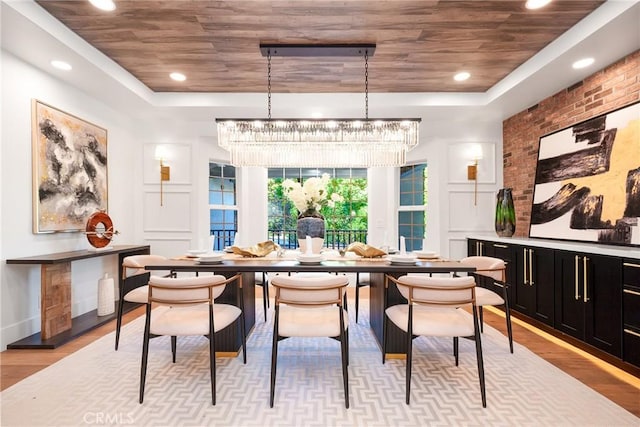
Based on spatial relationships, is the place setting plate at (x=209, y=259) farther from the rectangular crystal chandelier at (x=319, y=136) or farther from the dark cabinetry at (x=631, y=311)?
the dark cabinetry at (x=631, y=311)

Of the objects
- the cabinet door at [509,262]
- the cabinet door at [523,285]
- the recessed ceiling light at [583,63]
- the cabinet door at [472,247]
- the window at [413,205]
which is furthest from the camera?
the window at [413,205]

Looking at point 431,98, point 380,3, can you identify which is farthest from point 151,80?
point 431,98

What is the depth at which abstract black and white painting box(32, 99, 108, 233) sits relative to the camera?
2.97 meters

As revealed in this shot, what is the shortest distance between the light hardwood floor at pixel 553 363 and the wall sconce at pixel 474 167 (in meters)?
2.16

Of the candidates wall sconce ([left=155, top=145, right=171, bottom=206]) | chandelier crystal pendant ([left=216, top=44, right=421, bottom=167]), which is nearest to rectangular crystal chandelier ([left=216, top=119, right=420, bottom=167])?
chandelier crystal pendant ([left=216, top=44, right=421, bottom=167])

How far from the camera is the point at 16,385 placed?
209 cm

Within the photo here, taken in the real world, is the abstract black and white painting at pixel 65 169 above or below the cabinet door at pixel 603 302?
above

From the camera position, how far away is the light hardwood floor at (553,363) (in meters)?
2.05

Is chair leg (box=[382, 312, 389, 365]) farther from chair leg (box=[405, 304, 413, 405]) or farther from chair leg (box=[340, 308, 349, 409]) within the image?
chair leg (box=[340, 308, 349, 409])

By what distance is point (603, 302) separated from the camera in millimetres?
2486

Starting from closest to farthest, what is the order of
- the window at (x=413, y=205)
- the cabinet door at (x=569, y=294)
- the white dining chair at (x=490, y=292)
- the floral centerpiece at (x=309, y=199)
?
the white dining chair at (x=490, y=292)
the cabinet door at (x=569, y=294)
the floral centerpiece at (x=309, y=199)
the window at (x=413, y=205)

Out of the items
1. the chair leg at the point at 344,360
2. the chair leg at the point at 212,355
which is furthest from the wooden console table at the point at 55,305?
the chair leg at the point at 344,360

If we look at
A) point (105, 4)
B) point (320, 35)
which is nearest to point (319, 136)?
point (320, 35)

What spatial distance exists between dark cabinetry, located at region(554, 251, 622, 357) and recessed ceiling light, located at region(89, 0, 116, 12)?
13.8ft
